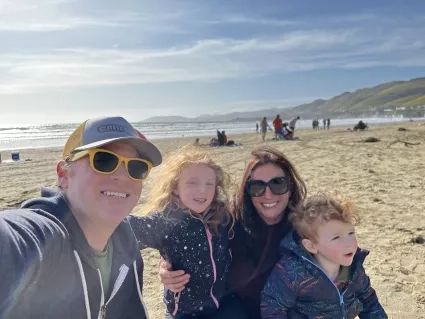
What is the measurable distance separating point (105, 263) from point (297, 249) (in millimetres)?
1409

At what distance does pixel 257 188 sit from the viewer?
3059mm

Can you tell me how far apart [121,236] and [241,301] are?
1.41m

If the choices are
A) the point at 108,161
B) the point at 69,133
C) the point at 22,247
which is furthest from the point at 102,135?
the point at 69,133

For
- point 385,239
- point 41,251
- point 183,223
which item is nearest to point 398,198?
point 385,239

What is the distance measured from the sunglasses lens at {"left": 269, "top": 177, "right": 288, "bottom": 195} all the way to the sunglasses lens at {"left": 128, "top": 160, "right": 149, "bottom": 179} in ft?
4.43

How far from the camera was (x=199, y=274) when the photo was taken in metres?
2.95

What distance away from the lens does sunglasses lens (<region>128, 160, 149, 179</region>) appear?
1.90m

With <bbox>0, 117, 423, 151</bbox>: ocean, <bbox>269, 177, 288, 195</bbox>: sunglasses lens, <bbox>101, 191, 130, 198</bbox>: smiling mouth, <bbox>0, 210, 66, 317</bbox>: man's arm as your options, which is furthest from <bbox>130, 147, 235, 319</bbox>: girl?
<bbox>0, 117, 423, 151</bbox>: ocean

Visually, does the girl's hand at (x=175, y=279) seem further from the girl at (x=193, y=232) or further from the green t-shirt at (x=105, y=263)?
the green t-shirt at (x=105, y=263)

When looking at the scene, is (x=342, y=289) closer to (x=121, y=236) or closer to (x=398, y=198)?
(x=121, y=236)

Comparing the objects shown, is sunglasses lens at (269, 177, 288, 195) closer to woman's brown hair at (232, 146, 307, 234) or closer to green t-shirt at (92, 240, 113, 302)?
woman's brown hair at (232, 146, 307, 234)

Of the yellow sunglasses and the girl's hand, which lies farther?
the girl's hand

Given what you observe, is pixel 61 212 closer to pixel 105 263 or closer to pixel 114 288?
pixel 105 263

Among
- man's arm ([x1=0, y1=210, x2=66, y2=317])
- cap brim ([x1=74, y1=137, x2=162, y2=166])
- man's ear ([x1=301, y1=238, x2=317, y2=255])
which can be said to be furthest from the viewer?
man's ear ([x1=301, y1=238, x2=317, y2=255])
